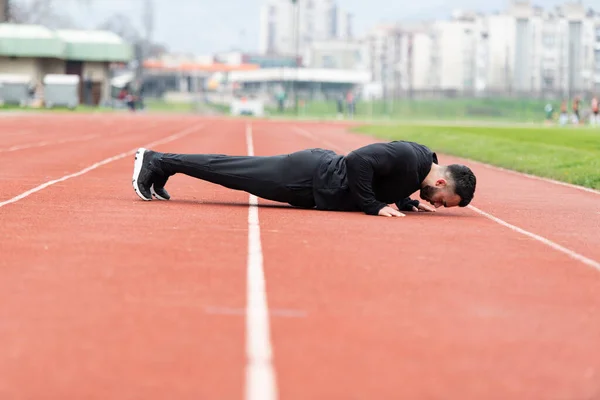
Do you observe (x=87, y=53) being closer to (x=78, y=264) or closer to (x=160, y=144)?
(x=160, y=144)

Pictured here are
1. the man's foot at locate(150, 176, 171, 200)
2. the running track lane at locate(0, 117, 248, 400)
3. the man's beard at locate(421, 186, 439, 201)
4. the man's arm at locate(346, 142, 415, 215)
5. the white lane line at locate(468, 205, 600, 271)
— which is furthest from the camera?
the man's foot at locate(150, 176, 171, 200)

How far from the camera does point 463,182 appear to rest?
37.4 feet

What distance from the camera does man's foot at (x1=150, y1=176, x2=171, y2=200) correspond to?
1280 centimetres

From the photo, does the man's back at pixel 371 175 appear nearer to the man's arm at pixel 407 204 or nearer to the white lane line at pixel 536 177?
the man's arm at pixel 407 204

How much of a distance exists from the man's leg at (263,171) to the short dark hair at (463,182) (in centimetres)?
126

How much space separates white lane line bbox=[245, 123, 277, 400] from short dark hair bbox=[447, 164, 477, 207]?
2898mm

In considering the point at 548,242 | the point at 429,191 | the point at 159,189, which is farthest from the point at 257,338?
the point at 159,189

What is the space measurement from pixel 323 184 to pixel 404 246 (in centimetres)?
244

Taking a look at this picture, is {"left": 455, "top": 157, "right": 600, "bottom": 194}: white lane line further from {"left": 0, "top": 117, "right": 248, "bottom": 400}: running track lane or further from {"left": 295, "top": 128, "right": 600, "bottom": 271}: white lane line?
{"left": 0, "top": 117, "right": 248, "bottom": 400}: running track lane

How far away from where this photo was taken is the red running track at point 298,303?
503cm

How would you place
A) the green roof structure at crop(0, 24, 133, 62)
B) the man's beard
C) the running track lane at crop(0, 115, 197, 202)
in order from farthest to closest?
the green roof structure at crop(0, 24, 133, 62), the running track lane at crop(0, 115, 197, 202), the man's beard

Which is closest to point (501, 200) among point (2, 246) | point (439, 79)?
point (2, 246)

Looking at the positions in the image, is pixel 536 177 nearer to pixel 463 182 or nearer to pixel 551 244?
pixel 463 182

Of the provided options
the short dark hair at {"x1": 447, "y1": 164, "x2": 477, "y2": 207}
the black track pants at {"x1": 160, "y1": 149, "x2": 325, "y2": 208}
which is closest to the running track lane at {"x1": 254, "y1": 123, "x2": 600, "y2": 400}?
the short dark hair at {"x1": 447, "y1": 164, "x2": 477, "y2": 207}
